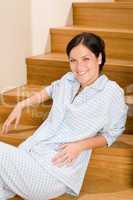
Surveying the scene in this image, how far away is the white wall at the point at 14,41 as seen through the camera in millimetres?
2914

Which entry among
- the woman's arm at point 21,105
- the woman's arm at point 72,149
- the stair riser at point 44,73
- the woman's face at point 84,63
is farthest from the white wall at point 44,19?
the woman's arm at point 72,149

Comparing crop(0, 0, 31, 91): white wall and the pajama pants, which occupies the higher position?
crop(0, 0, 31, 91): white wall

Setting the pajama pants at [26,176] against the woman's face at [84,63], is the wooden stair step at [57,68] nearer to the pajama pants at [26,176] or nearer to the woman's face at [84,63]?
the woman's face at [84,63]

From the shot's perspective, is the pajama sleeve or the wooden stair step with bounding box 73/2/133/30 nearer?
the pajama sleeve

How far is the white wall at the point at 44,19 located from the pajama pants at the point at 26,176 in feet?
4.50

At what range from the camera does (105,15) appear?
133 inches

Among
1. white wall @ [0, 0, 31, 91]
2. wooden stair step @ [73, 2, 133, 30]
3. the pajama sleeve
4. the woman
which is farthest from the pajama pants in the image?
wooden stair step @ [73, 2, 133, 30]

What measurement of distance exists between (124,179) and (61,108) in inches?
19.8

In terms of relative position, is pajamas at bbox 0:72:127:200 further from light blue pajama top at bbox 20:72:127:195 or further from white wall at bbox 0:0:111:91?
white wall at bbox 0:0:111:91

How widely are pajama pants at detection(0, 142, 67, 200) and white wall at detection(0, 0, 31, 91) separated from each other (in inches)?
41.7

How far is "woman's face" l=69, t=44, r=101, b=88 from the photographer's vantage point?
2.05 meters

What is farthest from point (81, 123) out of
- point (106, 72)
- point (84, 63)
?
point (106, 72)

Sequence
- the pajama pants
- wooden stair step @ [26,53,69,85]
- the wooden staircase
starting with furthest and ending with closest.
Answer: wooden stair step @ [26,53,69,85], the wooden staircase, the pajama pants

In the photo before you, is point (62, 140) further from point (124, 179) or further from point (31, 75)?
point (31, 75)
